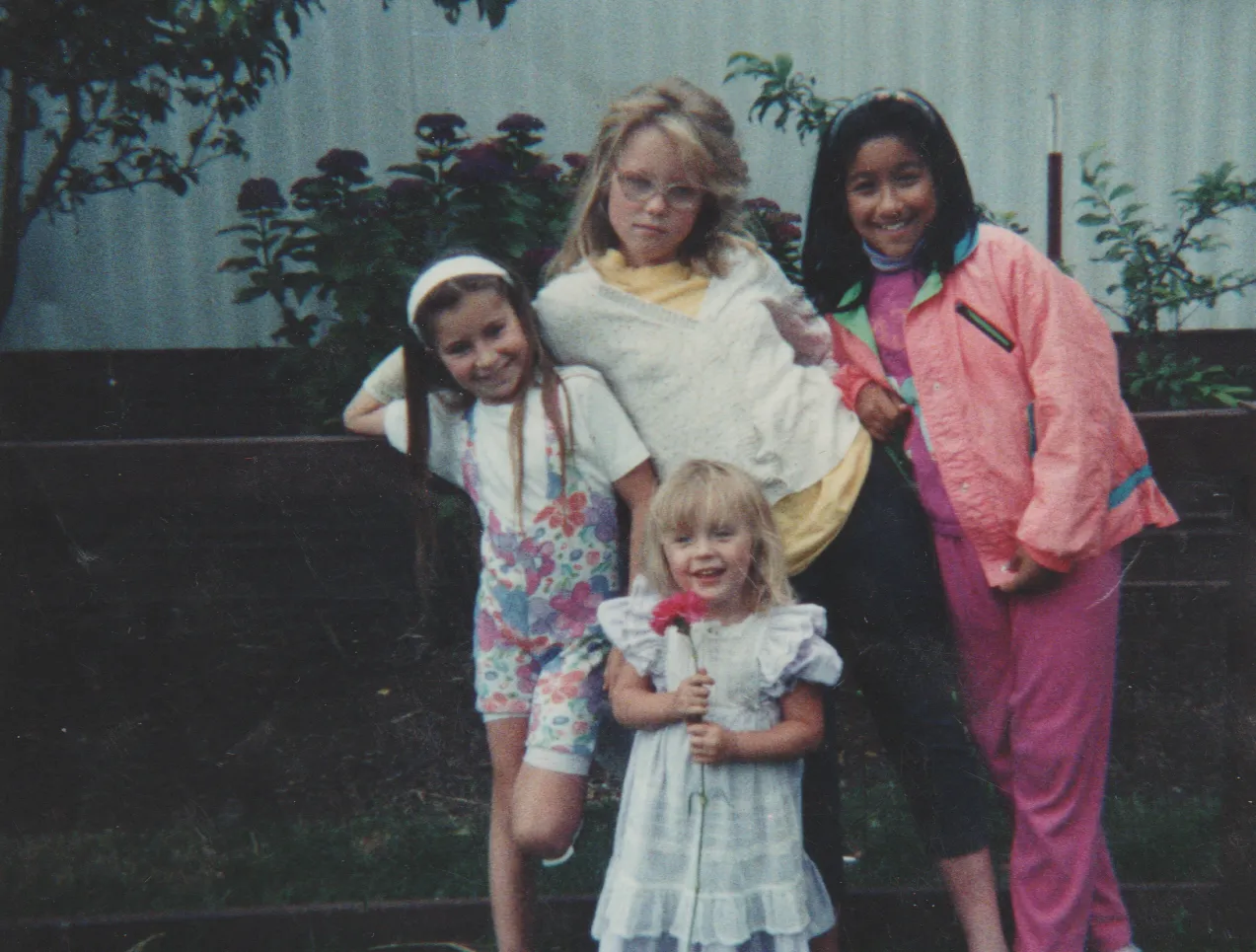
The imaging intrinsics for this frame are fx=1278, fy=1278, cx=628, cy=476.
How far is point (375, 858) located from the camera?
136 inches

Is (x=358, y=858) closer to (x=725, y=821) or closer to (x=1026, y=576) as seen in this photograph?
(x=725, y=821)

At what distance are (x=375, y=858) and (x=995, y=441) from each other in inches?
81.4

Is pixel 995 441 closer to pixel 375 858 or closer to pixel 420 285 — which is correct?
pixel 420 285

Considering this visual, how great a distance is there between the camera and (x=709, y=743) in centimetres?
221

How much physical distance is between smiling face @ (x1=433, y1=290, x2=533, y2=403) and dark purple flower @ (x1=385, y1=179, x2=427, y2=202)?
157cm

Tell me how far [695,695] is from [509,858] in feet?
2.10

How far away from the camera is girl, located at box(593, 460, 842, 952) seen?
226cm

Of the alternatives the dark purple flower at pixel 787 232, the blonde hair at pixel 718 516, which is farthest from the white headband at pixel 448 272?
the dark purple flower at pixel 787 232

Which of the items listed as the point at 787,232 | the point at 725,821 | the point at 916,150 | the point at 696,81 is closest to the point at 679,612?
the point at 725,821

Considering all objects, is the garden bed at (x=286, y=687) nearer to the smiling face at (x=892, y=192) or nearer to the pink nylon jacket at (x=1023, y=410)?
the pink nylon jacket at (x=1023, y=410)

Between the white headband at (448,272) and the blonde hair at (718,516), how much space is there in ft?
1.75

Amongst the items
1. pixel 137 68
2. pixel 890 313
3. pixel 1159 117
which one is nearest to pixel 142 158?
pixel 137 68

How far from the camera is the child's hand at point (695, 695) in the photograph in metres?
2.19

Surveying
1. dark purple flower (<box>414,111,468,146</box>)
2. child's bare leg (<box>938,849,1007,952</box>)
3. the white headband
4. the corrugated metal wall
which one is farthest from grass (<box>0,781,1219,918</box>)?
the corrugated metal wall
